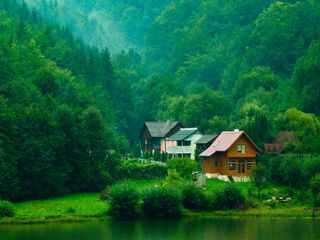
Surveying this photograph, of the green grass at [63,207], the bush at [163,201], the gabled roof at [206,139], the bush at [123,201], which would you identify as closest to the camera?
the bush at [123,201]

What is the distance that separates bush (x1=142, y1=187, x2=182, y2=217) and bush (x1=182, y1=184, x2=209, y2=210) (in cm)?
171

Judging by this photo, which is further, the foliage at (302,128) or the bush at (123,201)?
the foliage at (302,128)

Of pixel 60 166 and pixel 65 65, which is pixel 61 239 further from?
pixel 65 65

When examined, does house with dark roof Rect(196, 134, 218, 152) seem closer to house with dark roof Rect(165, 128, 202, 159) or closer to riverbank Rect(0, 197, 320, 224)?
house with dark roof Rect(165, 128, 202, 159)

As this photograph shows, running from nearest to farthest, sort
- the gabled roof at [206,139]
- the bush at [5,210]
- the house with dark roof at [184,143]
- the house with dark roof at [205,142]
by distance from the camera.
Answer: the bush at [5,210] → the house with dark roof at [205,142] → the gabled roof at [206,139] → the house with dark roof at [184,143]

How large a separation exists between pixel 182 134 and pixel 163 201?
4214 centimetres

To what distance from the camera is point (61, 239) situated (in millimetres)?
58062

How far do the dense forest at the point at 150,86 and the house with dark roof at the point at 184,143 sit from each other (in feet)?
10.0

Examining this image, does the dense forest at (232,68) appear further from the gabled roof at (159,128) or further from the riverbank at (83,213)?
the riverbank at (83,213)

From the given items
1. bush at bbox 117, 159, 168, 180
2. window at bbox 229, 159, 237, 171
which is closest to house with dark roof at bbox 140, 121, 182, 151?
Answer: bush at bbox 117, 159, 168, 180

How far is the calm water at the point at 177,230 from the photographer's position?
58.8 meters

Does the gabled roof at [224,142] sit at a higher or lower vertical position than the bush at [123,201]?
higher

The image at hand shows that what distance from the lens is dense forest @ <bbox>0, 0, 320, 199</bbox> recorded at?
82.2 metres

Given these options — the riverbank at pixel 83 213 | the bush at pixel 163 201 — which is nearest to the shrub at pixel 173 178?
the riverbank at pixel 83 213
